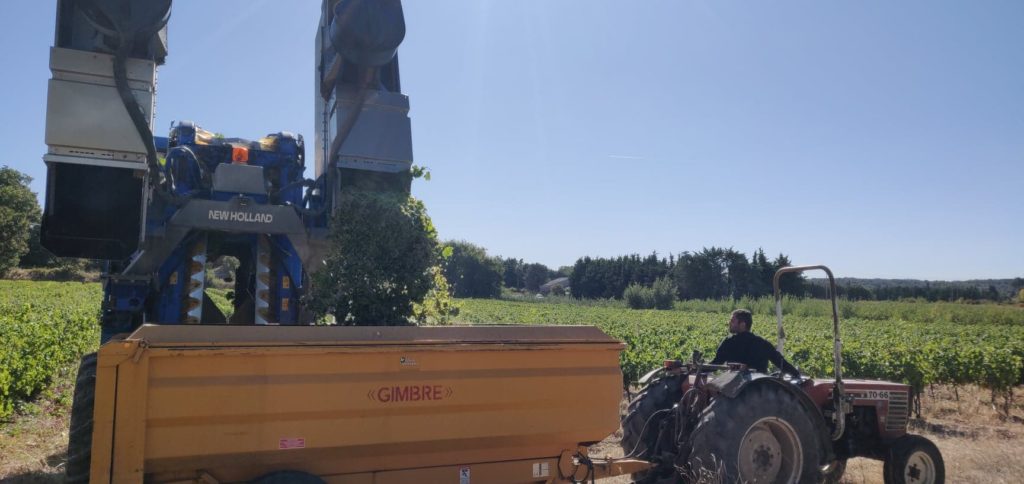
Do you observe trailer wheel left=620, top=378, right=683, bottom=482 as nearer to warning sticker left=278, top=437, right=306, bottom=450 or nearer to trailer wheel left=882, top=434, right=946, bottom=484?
trailer wheel left=882, top=434, right=946, bottom=484

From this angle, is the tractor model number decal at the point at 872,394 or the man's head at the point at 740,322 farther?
the tractor model number decal at the point at 872,394

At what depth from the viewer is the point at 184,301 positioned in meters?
7.09

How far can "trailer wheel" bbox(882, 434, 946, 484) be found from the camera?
618 cm

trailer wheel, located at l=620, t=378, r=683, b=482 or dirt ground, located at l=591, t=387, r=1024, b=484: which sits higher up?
trailer wheel, located at l=620, t=378, r=683, b=482

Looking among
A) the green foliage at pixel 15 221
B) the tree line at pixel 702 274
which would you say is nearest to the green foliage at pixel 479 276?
the tree line at pixel 702 274

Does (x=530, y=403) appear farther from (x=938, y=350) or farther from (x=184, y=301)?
(x=938, y=350)

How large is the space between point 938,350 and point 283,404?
14753 mm

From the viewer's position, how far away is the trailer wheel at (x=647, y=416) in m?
5.95

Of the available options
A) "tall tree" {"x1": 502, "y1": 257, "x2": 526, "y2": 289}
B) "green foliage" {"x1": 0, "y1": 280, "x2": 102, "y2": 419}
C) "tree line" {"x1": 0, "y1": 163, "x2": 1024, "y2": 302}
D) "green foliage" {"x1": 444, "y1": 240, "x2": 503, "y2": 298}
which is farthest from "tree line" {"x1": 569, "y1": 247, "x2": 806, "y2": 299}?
"green foliage" {"x1": 0, "y1": 280, "x2": 102, "y2": 419}

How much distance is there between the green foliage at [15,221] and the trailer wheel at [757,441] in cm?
5794

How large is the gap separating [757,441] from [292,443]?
364cm

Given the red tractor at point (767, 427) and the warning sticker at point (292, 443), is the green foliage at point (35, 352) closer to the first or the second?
the warning sticker at point (292, 443)

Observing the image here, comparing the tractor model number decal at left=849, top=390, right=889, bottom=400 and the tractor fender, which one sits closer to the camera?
the tractor fender

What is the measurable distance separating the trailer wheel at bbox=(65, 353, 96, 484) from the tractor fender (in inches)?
169
